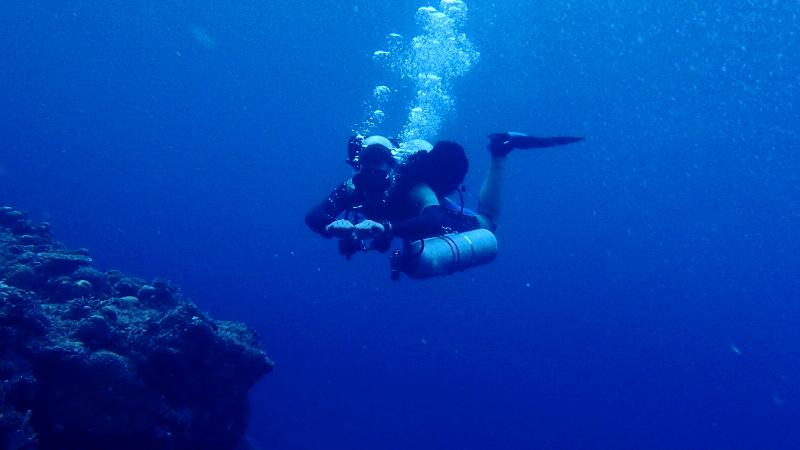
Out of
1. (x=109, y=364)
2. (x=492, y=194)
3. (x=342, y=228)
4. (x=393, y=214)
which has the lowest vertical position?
(x=109, y=364)

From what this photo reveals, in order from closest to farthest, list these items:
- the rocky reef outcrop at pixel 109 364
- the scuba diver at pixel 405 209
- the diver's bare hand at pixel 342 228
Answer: the diver's bare hand at pixel 342 228 → the scuba diver at pixel 405 209 → the rocky reef outcrop at pixel 109 364

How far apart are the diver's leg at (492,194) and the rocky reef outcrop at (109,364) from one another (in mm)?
4652

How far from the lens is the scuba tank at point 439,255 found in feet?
16.4

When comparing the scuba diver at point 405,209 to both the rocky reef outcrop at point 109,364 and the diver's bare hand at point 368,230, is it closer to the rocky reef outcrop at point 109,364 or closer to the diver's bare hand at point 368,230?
the diver's bare hand at point 368,230

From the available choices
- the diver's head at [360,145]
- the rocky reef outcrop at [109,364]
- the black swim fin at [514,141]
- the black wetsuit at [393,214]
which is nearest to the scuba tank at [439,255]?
the black wetsuit at [393,214]

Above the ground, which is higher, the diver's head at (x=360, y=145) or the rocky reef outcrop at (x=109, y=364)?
the diver's head at (x=360, y=145)

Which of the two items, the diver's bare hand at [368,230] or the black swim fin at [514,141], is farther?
the black swim fin at [514,141]

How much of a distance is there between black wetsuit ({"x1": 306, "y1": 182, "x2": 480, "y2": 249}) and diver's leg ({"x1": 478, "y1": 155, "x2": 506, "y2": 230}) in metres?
0.98

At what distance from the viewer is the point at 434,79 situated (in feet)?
112

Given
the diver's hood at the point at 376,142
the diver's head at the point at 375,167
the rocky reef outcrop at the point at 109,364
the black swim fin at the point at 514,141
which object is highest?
the black swim fin at the point at 514,141

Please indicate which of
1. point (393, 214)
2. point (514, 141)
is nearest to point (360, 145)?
point (393, 214)

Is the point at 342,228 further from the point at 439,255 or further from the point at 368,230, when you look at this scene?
the point at 439,255

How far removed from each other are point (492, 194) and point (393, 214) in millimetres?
2449

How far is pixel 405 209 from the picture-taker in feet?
18.4
